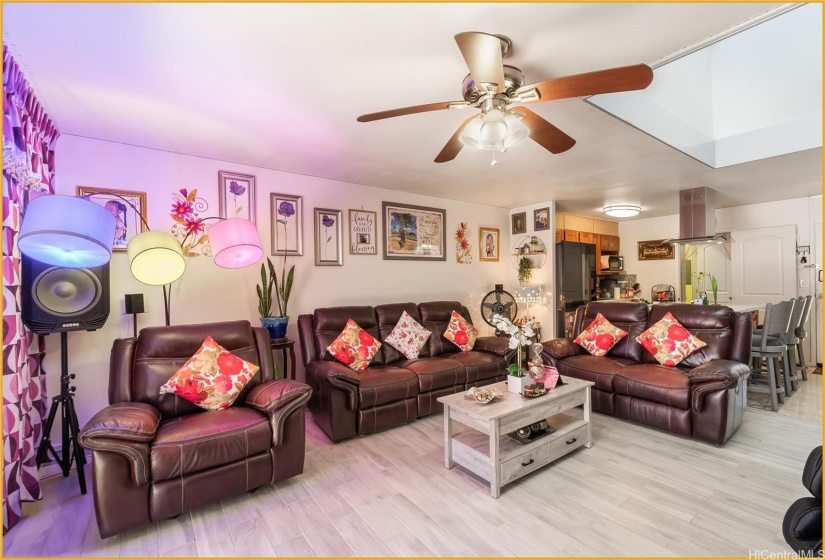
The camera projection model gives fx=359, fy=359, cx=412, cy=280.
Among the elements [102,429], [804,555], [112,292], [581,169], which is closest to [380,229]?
[581,169]

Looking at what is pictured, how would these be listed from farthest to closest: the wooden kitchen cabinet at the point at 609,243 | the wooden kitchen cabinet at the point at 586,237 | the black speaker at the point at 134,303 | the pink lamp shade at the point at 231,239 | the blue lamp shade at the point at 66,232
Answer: the wooden kitchen cabinet at the point at 609,243 → the wooden kitchen cabinet at the point at 586,237 → the black speaker at the point at 134,303 → the pink lamp shade at the point at 231,239 → the blue lamp shade at the point at 66,232

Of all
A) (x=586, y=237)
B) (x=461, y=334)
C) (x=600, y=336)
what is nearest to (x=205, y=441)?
(x=461, y=334)

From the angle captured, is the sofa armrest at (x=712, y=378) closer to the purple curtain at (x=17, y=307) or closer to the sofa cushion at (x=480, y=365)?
the sofa cushion at (x=480, y=365)

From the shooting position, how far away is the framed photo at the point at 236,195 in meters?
3.30

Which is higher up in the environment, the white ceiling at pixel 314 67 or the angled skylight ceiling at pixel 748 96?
the angled skylight ceiling at pixel 748 96

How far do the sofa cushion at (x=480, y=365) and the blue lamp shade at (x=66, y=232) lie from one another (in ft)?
9.41

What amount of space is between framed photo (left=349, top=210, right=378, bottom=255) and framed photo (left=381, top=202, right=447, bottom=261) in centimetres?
16

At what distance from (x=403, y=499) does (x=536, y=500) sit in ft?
2.49

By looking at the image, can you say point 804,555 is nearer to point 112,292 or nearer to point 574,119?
point 574,119

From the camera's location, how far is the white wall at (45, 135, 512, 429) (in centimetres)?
274

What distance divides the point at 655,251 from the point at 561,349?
4097 millimetres

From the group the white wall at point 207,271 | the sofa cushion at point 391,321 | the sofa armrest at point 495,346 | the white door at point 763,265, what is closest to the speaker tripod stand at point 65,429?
the white wall at point 207,271

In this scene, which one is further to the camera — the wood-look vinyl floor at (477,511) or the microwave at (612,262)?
the microwave at (612,262)

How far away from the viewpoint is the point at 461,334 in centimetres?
396
